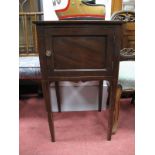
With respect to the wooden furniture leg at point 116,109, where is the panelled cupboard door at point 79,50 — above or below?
above

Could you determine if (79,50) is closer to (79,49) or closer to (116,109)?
(79,49)

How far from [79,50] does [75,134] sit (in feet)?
1.98

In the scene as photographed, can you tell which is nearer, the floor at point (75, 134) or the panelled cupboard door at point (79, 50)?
the panelled cupboard door at point (79, 50)

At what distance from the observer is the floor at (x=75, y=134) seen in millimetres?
1207

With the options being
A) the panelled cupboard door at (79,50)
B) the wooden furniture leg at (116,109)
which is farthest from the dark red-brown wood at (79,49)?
the wooden furniture leg at (116,109)

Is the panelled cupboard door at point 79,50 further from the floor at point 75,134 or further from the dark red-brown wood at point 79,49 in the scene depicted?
the floor at point 75,134

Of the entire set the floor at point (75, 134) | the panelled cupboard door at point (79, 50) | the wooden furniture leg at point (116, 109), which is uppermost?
the panelled cupboard door at point (79, 50)

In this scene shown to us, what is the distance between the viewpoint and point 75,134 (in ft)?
4.48

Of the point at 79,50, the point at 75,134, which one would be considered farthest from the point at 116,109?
the point at 79,50

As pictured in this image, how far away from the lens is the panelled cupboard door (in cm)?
104

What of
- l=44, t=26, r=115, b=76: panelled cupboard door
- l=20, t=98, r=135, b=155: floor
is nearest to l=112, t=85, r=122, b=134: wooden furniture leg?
l=20, t=98, r=135, b=155: floor

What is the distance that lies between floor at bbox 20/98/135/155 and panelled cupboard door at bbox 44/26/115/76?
460mm

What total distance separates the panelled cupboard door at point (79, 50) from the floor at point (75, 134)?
0.46 meters
